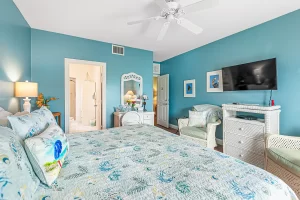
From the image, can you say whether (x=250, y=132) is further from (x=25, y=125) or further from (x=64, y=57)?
(x=64, y=57)

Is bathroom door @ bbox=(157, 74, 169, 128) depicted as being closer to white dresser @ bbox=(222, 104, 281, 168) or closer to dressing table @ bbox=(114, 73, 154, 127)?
dressing table @ bbox=(114, 73, 154, 127)

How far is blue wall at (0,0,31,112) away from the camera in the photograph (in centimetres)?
178

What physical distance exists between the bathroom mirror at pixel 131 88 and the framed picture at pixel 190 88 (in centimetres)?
141

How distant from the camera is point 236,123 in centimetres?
263

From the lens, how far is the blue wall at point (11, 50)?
1783mm

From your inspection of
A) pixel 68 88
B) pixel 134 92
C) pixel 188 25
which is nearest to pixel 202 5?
pixel 188 25

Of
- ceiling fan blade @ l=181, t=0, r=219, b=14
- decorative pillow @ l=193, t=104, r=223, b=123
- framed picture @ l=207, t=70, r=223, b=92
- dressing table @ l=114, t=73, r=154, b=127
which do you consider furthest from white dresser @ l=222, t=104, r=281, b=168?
dressing table @ l=114, t=73, r=154, b=127

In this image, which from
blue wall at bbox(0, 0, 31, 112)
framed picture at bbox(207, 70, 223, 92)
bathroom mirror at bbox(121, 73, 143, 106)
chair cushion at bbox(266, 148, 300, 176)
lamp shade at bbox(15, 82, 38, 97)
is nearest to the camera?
chair cushion at bbox(266, 148, 300, 176)

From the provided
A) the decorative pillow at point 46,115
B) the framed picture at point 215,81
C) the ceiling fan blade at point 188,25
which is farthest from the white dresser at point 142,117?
the ceiling fan blade at point 188,25

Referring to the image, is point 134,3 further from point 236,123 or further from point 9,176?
point 236,123

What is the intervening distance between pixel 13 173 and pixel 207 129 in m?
2.83

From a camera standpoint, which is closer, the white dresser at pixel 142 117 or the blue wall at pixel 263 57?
the blue wall at pixel 263 57

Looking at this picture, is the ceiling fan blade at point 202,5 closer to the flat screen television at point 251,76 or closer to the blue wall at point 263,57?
the flat screen television at point 251,76

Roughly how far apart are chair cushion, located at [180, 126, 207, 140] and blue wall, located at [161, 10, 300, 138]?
88 cm
